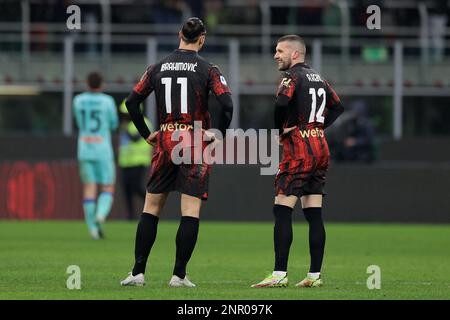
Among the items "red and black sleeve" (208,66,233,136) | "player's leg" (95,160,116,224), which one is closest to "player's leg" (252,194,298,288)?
"red and black sleeve" (208,66,233,136)

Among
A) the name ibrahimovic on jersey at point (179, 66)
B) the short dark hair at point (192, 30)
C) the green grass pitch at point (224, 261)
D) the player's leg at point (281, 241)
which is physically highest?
the short dark hair at point (192, 30)

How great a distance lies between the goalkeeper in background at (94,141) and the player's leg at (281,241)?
733 centimetres

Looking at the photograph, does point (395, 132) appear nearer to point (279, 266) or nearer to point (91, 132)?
point (91, 132)

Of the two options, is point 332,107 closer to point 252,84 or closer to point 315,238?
point 315,238

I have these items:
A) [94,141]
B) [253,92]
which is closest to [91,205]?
[94,141]

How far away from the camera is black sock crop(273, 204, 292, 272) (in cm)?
1105

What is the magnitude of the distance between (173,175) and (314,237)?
1.30m

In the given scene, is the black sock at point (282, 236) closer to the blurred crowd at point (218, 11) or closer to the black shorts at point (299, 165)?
the black shorts at point (299, 165)

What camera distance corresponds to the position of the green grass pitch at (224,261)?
34.3 feet

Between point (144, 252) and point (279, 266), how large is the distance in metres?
1.11

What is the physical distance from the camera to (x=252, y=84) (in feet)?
81.1

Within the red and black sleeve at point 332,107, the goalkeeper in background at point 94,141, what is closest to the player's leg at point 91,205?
the goalkeeper in background at point 94,141

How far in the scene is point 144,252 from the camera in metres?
11.0

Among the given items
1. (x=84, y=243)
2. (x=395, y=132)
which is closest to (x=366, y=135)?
(x=395, y=132)
